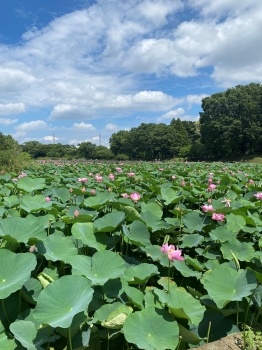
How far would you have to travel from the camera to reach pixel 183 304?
1.26 metres

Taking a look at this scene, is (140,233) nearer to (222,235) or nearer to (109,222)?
(109,222)

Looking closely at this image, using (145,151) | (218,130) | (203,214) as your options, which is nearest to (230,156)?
(218,130)

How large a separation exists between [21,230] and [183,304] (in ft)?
2.93

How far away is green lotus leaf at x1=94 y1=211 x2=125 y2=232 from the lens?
171 cm

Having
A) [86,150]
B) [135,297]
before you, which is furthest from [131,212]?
[86,150]

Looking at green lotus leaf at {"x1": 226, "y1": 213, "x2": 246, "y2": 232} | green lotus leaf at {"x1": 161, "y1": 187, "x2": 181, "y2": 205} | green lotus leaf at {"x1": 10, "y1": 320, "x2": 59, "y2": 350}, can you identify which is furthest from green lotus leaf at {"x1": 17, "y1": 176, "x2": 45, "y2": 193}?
green lotus leaf at {"x1": 10, "y1": 320, "x2": 59, "y2": 350}

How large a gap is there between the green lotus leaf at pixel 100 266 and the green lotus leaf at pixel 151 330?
8.5 inches

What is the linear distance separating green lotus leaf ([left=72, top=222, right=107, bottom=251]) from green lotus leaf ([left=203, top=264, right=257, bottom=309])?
2.04 feet

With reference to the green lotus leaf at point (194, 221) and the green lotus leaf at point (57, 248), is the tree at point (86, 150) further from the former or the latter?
the green lotus leaf at point (57, 248)

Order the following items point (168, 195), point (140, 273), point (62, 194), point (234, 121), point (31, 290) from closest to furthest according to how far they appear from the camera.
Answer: point (31, 290) < point (140, 273) < point (168, 195) < point (62, 194) < point (234, 121)

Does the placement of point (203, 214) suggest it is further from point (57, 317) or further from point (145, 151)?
point (145, 151)

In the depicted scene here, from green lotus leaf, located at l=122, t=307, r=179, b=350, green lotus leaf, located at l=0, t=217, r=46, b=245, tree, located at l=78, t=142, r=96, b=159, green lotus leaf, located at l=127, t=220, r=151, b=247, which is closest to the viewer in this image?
green lotus leaf, located at l=122, t=307, r=179, b=350

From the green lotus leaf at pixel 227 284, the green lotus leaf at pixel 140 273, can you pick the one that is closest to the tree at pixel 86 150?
the green lotus leaf at pixel 140 273

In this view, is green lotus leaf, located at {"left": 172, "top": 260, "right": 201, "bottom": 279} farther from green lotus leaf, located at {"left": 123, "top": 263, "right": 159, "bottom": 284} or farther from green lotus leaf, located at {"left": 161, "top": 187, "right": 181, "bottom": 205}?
green lotus leaf, located at {"left": 161, "top": 187, "right": 181, "bottom": 205}
